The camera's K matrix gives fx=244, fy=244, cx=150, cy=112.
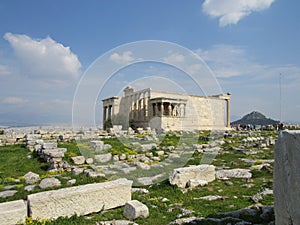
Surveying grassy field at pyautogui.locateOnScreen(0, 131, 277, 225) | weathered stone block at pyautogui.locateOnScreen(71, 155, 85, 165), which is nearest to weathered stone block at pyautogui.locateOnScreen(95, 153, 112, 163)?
weathered stone block at pyautogui.locateOnScreen(71, 155, 85, 165)

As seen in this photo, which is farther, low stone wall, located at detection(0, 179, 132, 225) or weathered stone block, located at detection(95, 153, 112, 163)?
weathered stone block, located at detection(95, 153, 112, 163)

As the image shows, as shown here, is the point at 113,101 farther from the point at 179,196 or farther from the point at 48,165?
the point at 179,196

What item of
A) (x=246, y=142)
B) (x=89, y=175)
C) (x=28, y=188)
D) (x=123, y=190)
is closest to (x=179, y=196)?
(x=123, y=190)

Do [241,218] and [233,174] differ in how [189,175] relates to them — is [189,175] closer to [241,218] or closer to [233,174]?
[233,174]

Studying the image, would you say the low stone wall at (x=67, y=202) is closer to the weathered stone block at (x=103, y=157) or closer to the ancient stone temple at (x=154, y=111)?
the weathered stone block at (x=103, y=157)

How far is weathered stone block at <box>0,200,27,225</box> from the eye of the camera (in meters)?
4.80

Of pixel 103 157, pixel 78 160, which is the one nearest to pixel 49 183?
pixel 78 160

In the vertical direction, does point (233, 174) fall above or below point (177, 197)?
above

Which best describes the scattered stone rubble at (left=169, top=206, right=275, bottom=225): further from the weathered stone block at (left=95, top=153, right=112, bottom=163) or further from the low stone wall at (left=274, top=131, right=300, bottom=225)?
the weathered stone block at (left=95, top=153, right=112, bottom=163)

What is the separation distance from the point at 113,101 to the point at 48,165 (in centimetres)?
3055

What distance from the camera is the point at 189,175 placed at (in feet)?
27.5

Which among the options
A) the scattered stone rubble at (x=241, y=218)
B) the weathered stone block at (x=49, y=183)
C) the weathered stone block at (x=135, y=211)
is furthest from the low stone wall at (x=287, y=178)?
the weathered stone block at (x=49, y=183)

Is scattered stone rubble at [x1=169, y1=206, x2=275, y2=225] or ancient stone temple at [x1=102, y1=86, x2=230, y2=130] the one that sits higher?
ancient stone temple at [x1=102, y1=86, x2=230, y2=130]

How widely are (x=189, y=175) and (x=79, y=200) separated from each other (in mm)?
4015
